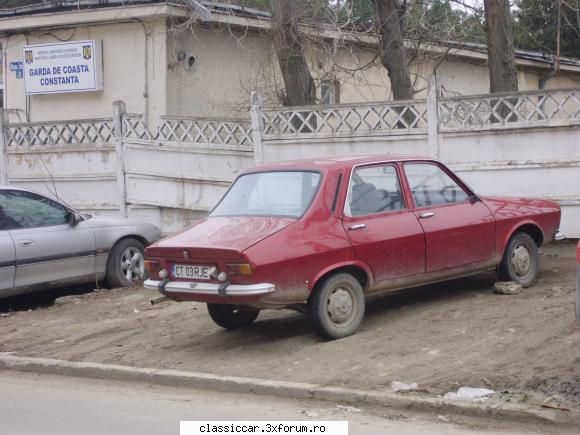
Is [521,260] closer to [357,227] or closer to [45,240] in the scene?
[357,227]

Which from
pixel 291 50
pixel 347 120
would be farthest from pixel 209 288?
pixel 291 50

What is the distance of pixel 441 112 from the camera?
11.4 meters

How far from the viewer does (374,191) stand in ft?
28.6

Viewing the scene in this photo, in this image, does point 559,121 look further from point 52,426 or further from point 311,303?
point 52,426

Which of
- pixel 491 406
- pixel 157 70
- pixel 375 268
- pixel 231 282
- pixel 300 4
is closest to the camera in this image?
pixel 491 406

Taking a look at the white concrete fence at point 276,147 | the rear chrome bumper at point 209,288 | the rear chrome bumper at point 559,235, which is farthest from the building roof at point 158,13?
the rear chrome bumper at point 209,288

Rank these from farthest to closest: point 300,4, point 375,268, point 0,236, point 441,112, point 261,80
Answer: point 261,80 → point 300,4 → point 441,112 → point 0,236 → point 375,268

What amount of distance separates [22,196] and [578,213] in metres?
6.98

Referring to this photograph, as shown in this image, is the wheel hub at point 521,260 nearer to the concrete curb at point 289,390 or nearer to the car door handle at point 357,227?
the car door handle at point 357,227

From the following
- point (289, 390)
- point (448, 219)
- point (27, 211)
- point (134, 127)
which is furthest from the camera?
point (134, 127)

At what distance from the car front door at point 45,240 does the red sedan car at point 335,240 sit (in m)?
2.99

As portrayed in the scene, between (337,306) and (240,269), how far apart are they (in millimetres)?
1101

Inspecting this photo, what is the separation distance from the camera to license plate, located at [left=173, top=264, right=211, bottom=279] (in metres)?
7.88

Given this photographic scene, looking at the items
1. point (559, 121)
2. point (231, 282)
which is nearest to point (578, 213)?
point (559, 121)
